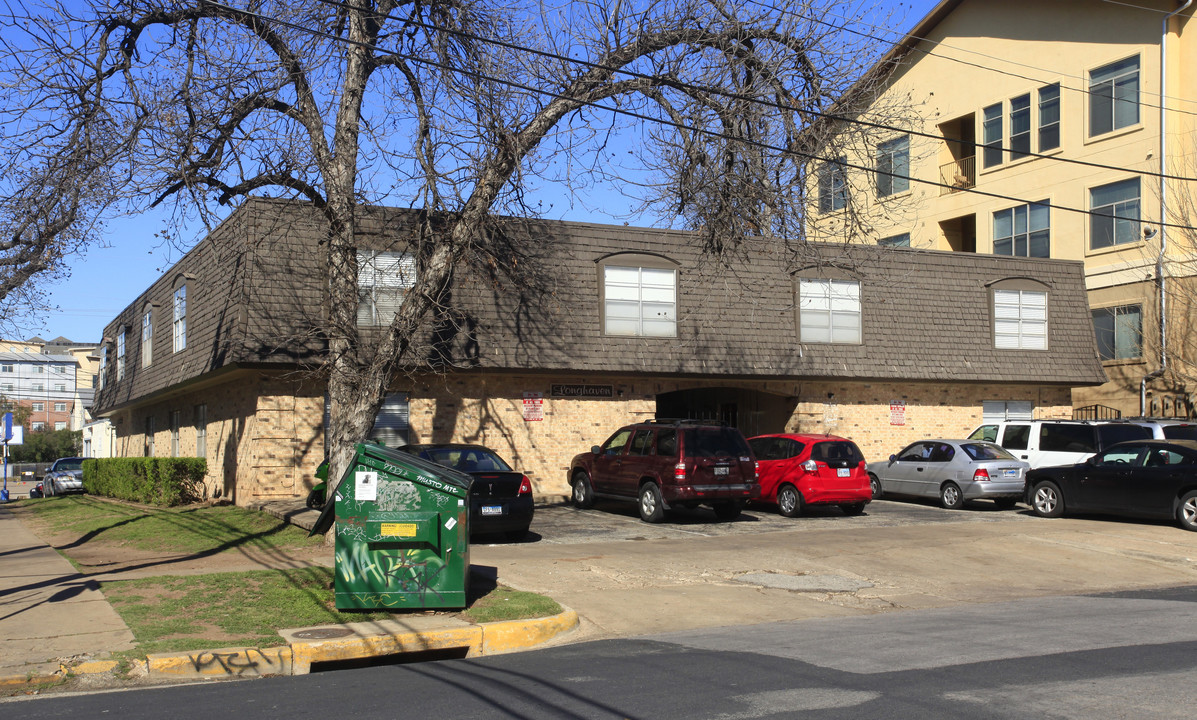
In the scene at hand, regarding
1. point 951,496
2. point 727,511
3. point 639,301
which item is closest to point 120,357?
point 639,301

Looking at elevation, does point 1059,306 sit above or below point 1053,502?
above

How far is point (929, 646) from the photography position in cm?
829

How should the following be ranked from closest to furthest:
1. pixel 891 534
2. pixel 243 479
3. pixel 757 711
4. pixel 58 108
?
pixel 757 711 < pixel 58 108 < pixel 891 534 < pixel 243 479

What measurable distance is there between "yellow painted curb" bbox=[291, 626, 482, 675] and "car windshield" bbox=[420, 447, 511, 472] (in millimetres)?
6123

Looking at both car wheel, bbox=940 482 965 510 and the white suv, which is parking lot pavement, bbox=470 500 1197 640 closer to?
car wheel, bbox=940 482 965 510

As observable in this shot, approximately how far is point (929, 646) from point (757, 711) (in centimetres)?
280

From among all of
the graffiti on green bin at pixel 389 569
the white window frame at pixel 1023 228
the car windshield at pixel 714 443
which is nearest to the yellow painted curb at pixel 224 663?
the graffiti on green bin at pixel 389 569

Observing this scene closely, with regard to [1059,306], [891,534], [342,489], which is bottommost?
[891,534]

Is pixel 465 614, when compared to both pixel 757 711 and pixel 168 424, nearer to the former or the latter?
pixel 757 711

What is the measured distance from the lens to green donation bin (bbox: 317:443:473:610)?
9.46 meters

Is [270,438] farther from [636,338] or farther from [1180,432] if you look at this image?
[1180,432]

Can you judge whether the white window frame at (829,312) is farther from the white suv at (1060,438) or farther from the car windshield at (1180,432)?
the car windshield at (1180,432)

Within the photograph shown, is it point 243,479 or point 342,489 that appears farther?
point 243,479

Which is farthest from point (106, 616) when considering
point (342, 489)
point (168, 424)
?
point (168, 424)
